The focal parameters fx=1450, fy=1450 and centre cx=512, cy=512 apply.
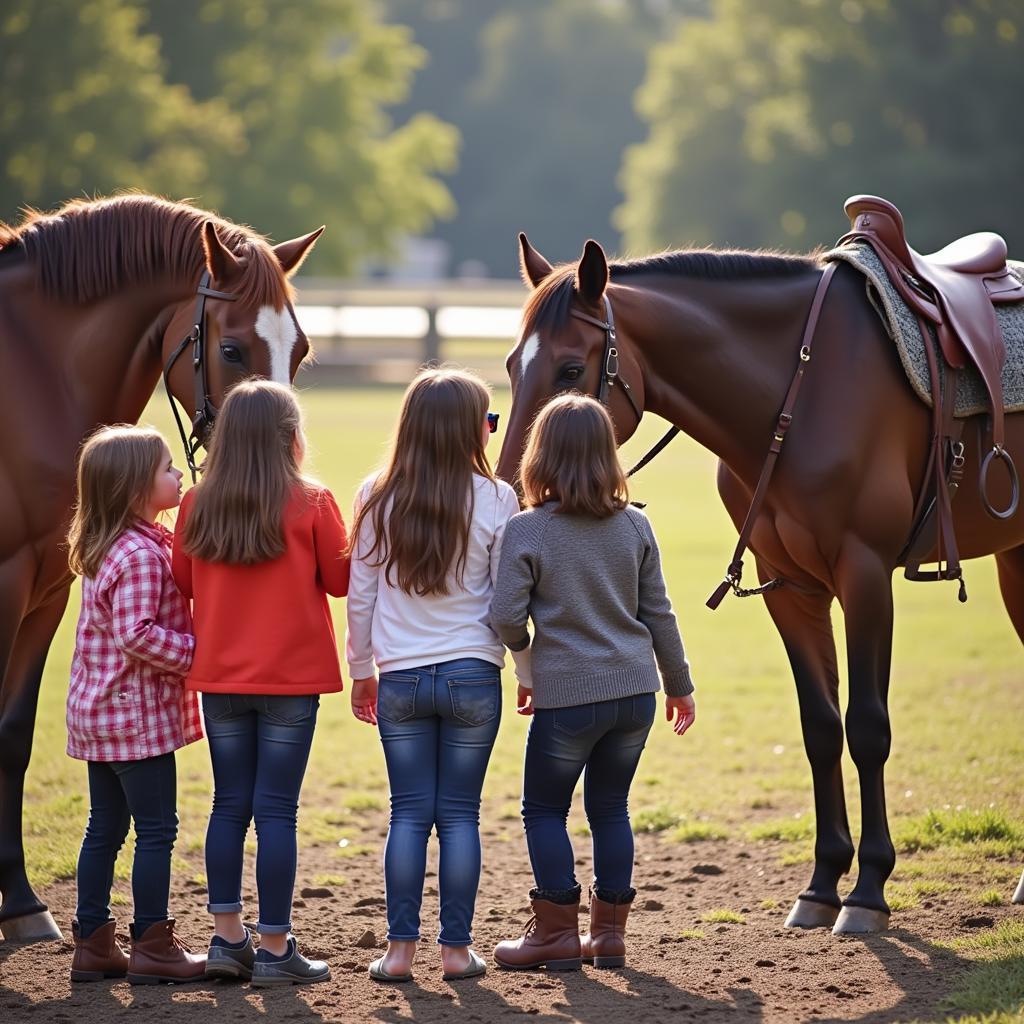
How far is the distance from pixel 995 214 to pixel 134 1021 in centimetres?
3503

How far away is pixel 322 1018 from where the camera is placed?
3748 millimetres

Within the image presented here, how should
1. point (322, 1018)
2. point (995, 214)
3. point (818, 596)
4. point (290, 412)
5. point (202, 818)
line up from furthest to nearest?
point (995, 214) → point (202, 818) → point (818, 596) → point (290, 412) → point (322, 1018)

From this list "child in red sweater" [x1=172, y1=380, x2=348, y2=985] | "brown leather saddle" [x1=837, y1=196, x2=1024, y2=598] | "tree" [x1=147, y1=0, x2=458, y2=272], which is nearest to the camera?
"child in red sweater" [x1=172, y1=380, x2=348, y2=985]

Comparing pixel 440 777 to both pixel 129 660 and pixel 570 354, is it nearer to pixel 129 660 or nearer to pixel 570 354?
pixel 129 660

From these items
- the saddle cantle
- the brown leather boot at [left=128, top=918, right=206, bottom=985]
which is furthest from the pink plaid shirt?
the saddle cantle

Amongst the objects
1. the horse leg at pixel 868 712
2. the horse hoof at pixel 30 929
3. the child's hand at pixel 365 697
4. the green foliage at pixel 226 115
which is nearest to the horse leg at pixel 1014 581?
the horse leg at pixel 868 712

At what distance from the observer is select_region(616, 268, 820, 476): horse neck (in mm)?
4629

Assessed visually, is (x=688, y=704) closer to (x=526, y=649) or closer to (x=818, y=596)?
(x=526, y=649)

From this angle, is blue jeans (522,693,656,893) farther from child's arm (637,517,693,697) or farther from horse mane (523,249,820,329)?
horse mane (523,249,820,329)

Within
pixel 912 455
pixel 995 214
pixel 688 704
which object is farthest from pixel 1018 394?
pixel 995 214

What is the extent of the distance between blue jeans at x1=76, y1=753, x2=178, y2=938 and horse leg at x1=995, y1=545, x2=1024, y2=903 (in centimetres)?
339

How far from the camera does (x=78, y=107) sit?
30.7 m

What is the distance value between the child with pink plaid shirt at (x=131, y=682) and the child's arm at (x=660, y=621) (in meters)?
1.28

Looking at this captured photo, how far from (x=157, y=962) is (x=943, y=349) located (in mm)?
3124
